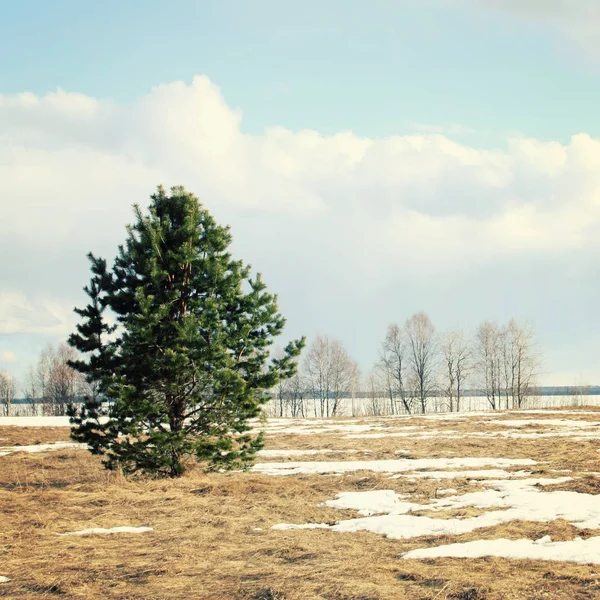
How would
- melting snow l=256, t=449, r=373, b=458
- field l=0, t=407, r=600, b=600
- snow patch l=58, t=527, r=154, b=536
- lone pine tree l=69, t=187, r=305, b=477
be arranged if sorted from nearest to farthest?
field l=0, t=407, r=600, b=600, snow patch l=58, t=527, r=154, b=536, lone pine tree l=69, t=187, r=305, b=477, melting snow l=256, t=449, r=373, b=458

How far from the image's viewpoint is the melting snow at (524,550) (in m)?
6.46

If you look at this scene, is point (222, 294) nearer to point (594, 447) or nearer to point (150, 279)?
point (150, 279)

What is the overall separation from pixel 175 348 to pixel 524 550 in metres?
8.25

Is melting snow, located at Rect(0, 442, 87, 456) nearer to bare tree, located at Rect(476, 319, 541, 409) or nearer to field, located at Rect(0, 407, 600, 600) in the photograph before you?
field, located at Rect(0, 407, 600, 600)

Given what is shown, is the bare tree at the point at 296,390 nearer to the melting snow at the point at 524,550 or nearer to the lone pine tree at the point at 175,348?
the lone pine tree at the point at 175,348

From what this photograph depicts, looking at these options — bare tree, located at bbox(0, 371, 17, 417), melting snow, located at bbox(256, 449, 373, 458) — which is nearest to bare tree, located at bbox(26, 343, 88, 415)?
bare tree, located at bbox(0, 371, 17, 417)

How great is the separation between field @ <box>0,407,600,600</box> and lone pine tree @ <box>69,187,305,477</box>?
909mm

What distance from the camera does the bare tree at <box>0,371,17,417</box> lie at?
286ft

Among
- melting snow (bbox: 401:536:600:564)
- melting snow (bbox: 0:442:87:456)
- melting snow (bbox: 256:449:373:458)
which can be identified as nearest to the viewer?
melting snow (bbox: 401:536:600:564)

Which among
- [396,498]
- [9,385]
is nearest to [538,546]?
[396,498]

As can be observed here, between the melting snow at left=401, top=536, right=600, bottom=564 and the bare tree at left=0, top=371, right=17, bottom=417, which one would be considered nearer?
the melting snow at left=401, top=536, right=600, bottom=564

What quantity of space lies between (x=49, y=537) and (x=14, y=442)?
23494 millimetres

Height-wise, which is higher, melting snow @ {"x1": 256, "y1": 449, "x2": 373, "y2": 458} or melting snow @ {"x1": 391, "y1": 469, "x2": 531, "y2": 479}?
melting snow @ {"x1": 391, "y1": 469, "x2": 531, "y2": 479}

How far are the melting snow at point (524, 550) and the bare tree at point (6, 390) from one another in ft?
301
